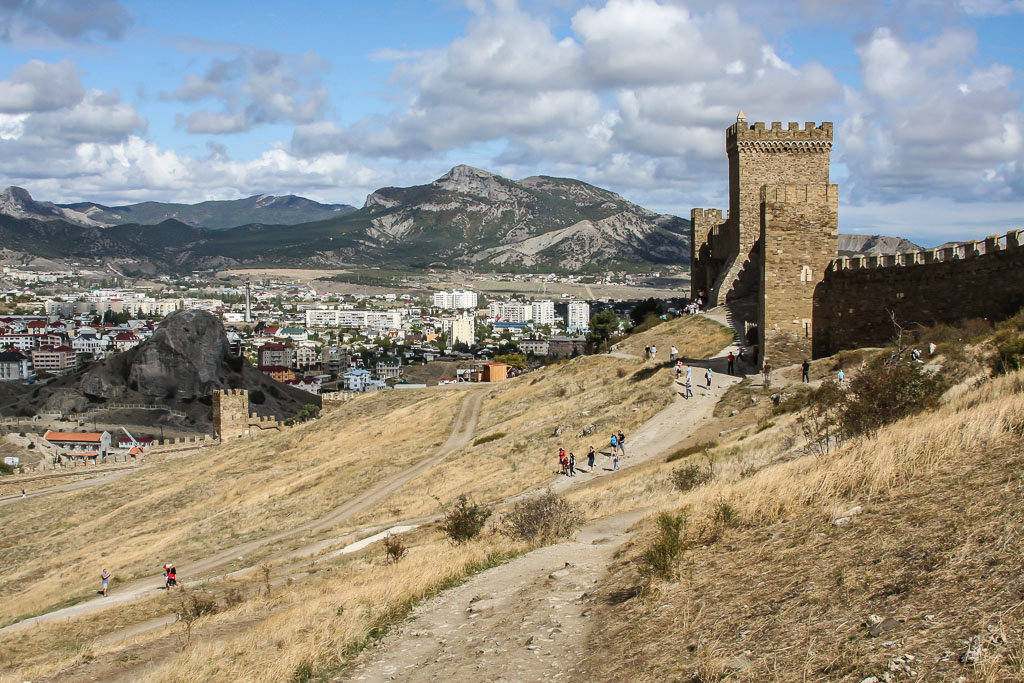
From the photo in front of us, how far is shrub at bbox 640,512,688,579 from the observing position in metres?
8.59

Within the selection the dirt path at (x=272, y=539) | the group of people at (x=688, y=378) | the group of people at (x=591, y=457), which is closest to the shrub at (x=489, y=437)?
the dirt path at (x=272, y=539)

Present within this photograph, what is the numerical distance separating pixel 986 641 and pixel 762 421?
1564cm

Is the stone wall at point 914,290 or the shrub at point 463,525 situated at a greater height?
the stone wall at point 914,290

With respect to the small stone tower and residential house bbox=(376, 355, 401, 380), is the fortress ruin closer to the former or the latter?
the small stone tower

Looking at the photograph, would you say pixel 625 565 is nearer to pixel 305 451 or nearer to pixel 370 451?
pixel 370 451

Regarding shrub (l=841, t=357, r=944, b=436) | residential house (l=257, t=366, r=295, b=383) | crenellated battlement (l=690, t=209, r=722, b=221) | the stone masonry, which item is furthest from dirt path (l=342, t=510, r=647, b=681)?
residential house (l=257, t=366, r=295, b=383)

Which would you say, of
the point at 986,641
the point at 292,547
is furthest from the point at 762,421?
the point at 986,641

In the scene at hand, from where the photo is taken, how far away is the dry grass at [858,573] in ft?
18.4

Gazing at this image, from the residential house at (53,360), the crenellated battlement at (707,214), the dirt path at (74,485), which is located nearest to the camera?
the crenellated battlement at (707,214)

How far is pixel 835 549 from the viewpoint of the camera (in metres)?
7.64

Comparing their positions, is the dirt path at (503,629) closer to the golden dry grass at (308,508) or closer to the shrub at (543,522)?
the golden dry grass at (308,508)

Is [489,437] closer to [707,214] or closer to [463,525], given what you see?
[463,525]

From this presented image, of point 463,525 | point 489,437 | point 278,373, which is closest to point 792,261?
point 489,437

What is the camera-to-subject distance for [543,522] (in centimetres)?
1370
